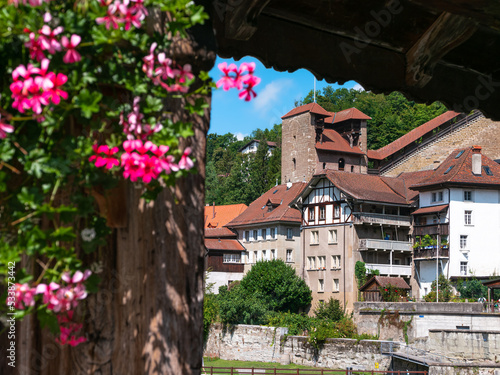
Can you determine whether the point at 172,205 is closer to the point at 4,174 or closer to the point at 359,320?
the point at 4,174

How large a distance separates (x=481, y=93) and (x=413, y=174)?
5822 cm

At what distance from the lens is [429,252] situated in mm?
48656

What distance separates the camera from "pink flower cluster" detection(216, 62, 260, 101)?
85.0 inches

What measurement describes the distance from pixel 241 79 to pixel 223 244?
5787 cm

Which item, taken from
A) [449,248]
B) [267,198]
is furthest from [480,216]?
[267,198]

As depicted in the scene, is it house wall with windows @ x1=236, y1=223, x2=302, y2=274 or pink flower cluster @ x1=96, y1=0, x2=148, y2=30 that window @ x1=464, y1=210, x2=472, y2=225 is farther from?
pink flower cluster @ x1=96, y1=0, x2=148, y2=30

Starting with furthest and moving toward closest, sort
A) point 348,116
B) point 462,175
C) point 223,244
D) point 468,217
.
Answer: point 348,116
point 223,244
point 462,175
point 468,217

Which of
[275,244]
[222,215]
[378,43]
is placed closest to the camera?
[378,43]

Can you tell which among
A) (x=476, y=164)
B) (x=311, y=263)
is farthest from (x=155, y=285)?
(x=311, y=263)

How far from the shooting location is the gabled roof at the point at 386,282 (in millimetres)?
47250

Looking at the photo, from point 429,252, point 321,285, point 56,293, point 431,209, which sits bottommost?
point 321,285

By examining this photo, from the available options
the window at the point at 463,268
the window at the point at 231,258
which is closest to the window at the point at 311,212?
the window at the point at 231,258

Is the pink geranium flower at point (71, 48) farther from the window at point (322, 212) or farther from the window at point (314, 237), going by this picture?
the window at point (314, 237)

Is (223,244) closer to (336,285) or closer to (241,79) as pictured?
(336,285)
